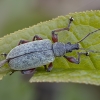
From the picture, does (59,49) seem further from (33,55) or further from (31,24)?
(31,24)

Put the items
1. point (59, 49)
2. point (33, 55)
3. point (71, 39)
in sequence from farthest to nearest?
point (59, 49) < point (33, 55) < point (71, 39)

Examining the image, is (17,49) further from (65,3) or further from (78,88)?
(65,3)

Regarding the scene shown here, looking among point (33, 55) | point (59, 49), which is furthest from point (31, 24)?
point (33, 55)

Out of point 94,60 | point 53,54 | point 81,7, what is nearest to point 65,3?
point 81,7

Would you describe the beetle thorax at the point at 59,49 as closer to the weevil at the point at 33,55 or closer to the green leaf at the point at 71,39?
the weevil at the point at 33,55

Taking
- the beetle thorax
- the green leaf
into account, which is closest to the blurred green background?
the green leaf

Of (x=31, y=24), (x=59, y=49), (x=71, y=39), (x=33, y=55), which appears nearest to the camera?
(x=71, y=39)

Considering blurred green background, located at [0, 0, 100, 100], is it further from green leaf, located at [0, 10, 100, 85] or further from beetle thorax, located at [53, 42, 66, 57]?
beetle thorax, located at [53, 42, 66, 57]

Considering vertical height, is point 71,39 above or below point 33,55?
above
